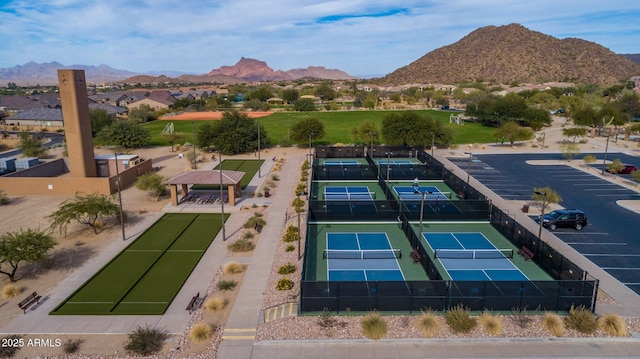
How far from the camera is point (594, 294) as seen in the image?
18438 millimetres

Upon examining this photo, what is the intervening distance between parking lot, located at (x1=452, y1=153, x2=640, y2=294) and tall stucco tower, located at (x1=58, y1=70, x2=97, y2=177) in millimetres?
36963

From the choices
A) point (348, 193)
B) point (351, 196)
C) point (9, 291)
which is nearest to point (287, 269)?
point (9, 291)

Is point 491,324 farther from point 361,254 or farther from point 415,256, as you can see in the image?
point 361,254

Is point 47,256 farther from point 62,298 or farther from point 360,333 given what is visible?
point 360,333

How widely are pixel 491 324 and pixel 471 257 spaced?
8536mm

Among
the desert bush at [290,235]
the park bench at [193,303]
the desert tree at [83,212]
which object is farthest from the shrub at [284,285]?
the desert tree at [83,212]

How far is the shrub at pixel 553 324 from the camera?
16906 mm

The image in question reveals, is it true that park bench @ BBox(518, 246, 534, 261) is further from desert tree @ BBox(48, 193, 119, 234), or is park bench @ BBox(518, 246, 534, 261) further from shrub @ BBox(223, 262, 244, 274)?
desert tree @ BBox(48, 193, 119, 234)

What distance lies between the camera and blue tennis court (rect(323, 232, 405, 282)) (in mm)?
22766

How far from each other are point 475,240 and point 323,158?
29.8 metres

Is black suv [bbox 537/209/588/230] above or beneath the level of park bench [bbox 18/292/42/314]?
above

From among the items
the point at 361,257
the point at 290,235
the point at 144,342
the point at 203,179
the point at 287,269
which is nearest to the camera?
the point at 144,342

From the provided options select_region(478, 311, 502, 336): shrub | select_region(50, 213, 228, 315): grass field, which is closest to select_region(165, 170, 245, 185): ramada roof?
select_region(50, 213, 228, 315): grass field

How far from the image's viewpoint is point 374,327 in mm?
16609
